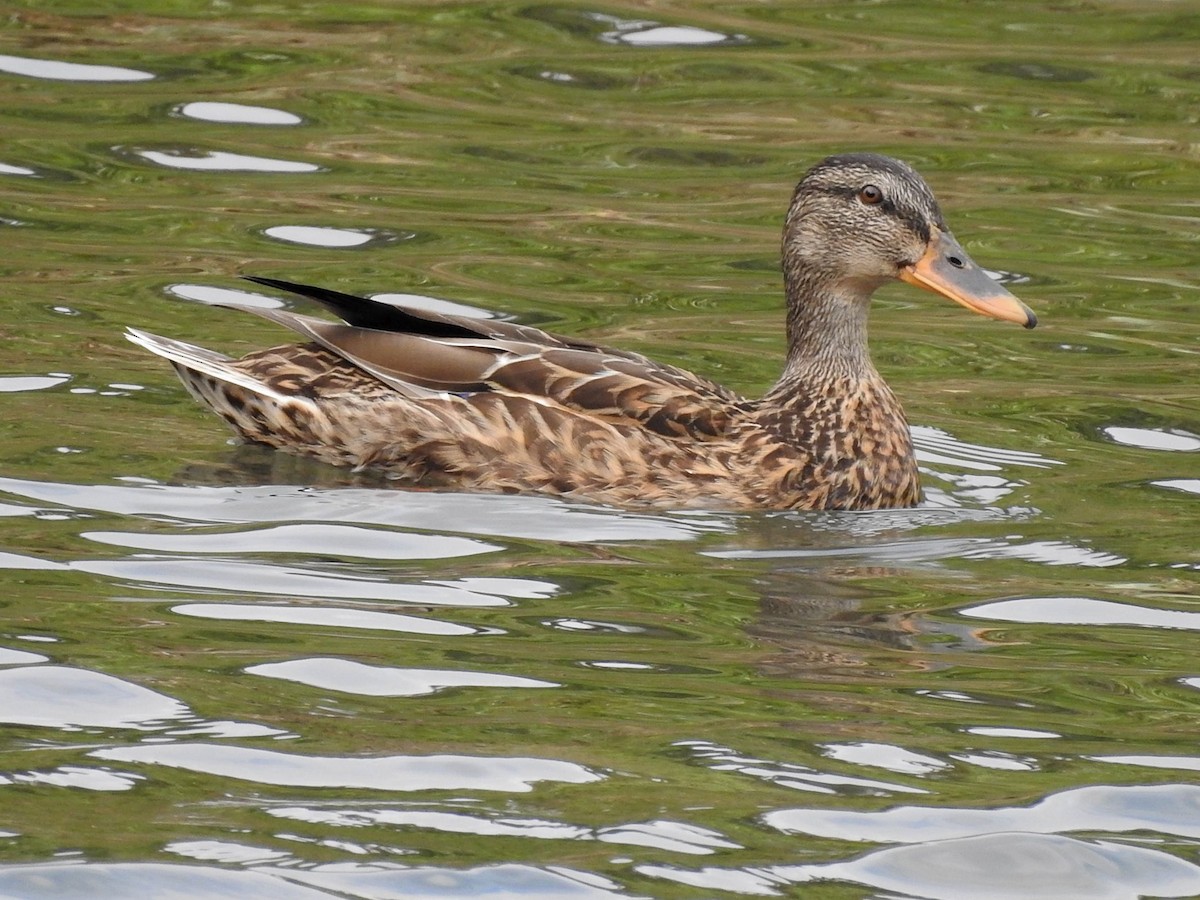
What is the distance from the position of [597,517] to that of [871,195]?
1880 millimetres

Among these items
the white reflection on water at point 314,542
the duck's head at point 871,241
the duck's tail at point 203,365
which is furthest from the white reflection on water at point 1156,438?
the duck's tail at point 203,365

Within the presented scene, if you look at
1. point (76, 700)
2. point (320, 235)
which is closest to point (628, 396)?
point (76, 700)

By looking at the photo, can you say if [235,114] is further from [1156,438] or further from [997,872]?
[997,872]

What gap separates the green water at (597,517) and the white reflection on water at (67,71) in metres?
0.09

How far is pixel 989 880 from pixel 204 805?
178cm

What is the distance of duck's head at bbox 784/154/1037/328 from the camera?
980 centimetres

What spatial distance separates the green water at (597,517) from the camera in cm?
586

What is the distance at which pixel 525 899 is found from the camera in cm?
540

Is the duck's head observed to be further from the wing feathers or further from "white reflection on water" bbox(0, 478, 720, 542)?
"white reflection on water" bbox(0, 478, 720, 542)

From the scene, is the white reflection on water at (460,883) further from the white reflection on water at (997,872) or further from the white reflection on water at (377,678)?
the white reflection on water at (377,678)

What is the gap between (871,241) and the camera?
9.89 metres

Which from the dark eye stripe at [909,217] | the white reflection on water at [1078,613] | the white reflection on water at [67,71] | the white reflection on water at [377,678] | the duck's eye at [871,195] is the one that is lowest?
the white reflection on water at [1078,613]

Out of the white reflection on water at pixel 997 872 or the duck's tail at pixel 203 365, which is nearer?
the white reflection on water at pixel 997 872

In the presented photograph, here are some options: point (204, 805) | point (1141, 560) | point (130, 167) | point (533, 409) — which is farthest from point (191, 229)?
point (204, 805)
